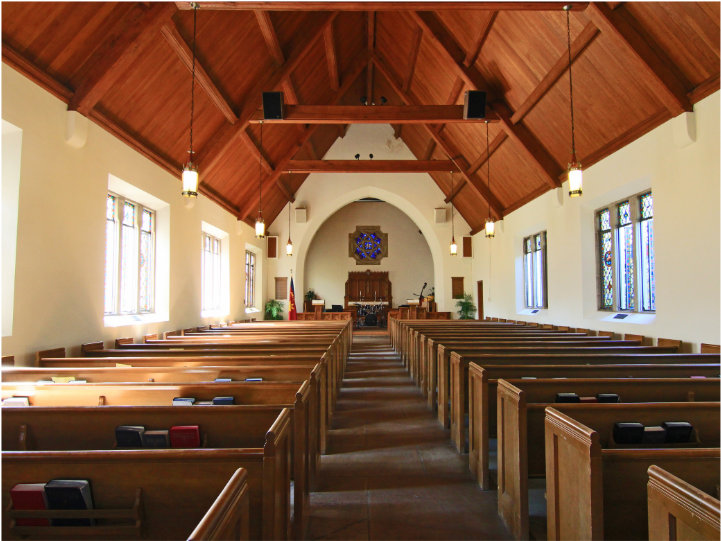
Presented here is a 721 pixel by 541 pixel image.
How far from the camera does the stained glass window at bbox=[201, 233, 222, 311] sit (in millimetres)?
9670

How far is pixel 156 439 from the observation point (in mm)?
1999

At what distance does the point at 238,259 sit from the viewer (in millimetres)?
11031

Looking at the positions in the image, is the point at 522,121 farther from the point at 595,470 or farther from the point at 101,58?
the point at 595,470

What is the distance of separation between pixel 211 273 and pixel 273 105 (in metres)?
4.20

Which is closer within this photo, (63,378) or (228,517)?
(228,517)

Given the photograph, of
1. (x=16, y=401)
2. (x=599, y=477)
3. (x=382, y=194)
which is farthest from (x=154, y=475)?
(x=382, y=194)

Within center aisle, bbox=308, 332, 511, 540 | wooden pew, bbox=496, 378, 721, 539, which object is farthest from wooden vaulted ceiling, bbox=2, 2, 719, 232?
center aisle, bbox=308, 332, 511, 540

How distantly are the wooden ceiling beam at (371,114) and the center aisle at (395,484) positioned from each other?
14.9ft

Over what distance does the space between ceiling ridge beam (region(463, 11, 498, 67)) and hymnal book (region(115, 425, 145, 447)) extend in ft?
20.3

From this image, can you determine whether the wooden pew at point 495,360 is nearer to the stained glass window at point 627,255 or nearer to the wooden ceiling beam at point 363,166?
the stained glass window at point 627,255

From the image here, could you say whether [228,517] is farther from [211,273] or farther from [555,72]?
[211,273]

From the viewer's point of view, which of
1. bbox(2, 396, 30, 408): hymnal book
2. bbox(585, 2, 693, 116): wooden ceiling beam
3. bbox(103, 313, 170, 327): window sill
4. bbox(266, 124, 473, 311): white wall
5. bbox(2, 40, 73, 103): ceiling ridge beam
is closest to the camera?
bbox(2, 396, 30, 408): hymnal book

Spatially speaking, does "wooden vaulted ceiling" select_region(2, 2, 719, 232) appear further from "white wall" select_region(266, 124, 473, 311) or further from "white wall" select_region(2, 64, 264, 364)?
"white wall" select_region(266, 124, 473, 311)

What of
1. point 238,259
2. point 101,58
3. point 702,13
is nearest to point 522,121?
point 702,13
